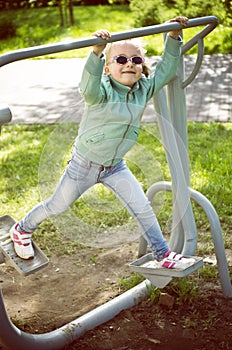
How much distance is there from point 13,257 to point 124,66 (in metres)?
0.93

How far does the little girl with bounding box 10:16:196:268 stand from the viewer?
3.21 metres

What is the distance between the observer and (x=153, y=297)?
3754mm

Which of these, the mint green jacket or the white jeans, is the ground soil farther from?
the mint green jacket

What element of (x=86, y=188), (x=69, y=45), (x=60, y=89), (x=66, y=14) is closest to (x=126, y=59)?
(x=69, y=45)

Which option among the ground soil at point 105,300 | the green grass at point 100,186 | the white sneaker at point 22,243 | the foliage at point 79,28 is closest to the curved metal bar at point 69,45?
the green grass at point 100,186

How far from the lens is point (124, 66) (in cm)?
323

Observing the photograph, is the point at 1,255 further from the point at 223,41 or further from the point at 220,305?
the point at 223,41

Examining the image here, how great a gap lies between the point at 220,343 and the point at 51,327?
0.80 metres

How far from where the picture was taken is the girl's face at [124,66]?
10.6 ft

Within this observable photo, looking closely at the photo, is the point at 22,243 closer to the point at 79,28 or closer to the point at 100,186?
the point at 100,186

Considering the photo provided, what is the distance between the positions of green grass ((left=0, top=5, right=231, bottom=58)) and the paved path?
2.02ft

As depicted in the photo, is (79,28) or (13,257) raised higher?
(13,257)

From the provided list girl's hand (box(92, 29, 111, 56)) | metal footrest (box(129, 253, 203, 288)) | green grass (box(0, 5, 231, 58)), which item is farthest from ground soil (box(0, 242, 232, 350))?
green grass (box(0, 5, 231, 58))

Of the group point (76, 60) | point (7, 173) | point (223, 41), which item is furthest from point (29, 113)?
point (223, 41)
